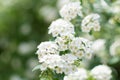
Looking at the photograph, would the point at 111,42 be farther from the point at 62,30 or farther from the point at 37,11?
the point at 37,11

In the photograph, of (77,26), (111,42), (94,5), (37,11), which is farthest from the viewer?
(37,11)

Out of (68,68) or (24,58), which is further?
(24,58)

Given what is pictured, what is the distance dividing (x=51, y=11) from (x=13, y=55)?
623 millimetres

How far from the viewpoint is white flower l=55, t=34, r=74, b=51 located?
7.76 ft

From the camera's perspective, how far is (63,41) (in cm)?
237

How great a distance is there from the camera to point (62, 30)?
242 cm

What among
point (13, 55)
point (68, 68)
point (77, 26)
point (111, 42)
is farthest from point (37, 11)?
point (68, 68)

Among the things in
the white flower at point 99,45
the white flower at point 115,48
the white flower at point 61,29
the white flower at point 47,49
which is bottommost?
the white flower at point 47,49

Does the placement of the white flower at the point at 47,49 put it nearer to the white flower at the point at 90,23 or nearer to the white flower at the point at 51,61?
the white flower at the point at 51,61

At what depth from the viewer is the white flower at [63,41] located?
2.37 meters

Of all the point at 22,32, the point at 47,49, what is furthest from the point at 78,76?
the point at 22,32

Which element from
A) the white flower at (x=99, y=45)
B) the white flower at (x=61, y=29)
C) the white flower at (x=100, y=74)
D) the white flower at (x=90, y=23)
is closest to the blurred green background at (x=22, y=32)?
the white flower at (x=99, y=45)

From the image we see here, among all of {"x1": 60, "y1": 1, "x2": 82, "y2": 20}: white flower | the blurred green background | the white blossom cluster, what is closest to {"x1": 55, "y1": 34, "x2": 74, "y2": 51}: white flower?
the white blossom cluster

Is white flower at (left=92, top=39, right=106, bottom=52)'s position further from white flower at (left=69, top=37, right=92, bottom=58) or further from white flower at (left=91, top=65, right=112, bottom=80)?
white flower at (left=69, top=37, right=92, bottom=58)
